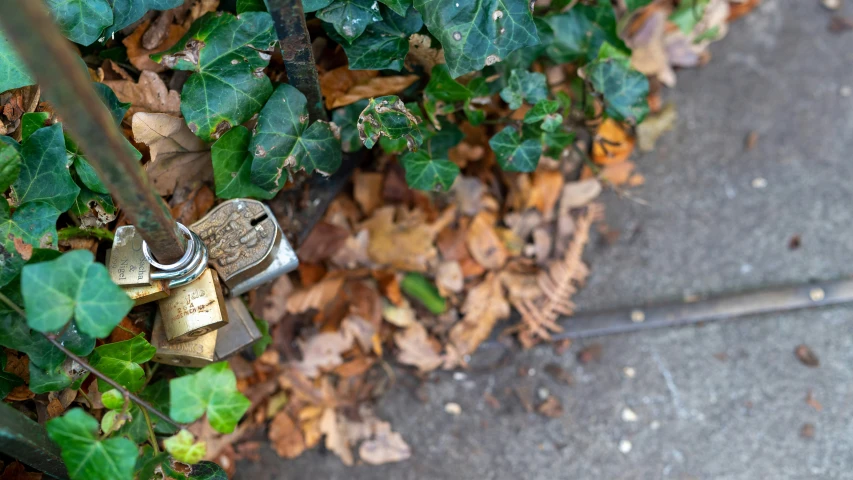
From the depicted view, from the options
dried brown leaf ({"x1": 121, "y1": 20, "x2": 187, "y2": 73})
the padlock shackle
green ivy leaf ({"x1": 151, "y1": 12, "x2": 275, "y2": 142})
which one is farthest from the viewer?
dried brown leaf ({"x1": 121, "y1": 20, "x2": 187, "y2": 73})

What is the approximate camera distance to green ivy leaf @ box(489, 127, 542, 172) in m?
1.55

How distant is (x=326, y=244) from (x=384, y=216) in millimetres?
197

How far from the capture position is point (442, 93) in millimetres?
1517

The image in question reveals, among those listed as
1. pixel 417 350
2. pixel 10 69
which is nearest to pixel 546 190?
pixel 417 350

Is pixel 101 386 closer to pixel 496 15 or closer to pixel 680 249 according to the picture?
pixel 496 15

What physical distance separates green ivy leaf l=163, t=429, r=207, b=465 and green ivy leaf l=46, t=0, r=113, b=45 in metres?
0.84

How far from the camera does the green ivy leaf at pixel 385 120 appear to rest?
4.45 feet

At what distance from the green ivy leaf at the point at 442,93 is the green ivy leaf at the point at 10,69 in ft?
2.78

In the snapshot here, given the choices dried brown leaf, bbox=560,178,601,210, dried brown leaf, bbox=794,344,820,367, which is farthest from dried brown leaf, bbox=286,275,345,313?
dried brown leaf, bbox=794,344,820,367

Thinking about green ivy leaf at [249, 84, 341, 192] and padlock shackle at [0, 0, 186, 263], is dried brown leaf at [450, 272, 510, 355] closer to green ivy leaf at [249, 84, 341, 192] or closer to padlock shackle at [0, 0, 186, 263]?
green ivy leaf at [249, 84, 341, 192]

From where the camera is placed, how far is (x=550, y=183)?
1976 millimetres

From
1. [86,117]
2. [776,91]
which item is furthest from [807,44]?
[86,117]

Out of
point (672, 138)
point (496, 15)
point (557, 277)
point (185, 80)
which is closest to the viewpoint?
point (496, 15)

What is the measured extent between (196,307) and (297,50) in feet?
1.81
